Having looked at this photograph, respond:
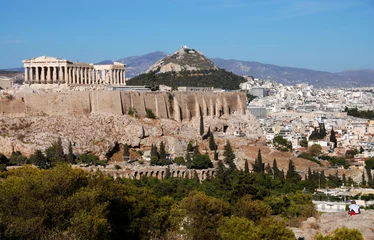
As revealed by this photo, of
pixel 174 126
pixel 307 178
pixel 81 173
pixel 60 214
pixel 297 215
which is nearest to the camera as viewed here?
pixel 60 214

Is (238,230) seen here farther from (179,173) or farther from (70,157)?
(179,173)

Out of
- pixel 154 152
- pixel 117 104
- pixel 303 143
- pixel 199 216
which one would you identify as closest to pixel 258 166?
pixel 154 152

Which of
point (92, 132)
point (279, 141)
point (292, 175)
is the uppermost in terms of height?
point (92, 132)

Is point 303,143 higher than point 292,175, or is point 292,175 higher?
point 303,143

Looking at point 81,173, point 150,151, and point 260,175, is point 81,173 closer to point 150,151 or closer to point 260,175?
point 260,175

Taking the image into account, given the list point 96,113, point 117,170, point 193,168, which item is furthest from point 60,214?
point 96,113

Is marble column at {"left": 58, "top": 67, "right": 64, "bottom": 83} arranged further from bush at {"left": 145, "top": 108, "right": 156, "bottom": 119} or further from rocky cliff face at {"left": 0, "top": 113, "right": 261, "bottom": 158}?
bush at {"left": 145, "top": 108, "right": 156, "bottom": 119}
